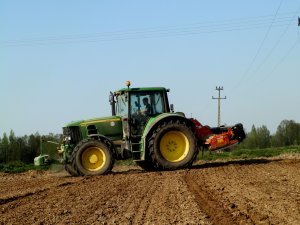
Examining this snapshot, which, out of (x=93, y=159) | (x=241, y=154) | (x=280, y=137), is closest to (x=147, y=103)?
(x=93, y=159)

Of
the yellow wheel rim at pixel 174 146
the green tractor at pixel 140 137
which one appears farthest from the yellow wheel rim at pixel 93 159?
the yellow wheel rim at pixel 174 146

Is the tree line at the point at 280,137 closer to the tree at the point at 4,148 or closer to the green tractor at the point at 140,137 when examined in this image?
the tree at the point at 4,148

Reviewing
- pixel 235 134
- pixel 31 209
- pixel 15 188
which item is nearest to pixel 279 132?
pixel 235 134

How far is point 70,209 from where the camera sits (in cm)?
855

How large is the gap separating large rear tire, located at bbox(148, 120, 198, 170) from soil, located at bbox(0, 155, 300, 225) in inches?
56.0

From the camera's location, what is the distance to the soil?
24.1ft

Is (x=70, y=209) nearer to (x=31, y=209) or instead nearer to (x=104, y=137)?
(x=31, y=209)

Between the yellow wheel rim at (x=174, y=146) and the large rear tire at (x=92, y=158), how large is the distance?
1.50 metres

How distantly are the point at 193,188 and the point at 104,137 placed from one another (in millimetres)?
5158

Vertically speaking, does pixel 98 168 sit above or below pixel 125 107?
below

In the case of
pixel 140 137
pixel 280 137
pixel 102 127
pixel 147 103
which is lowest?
pixel 280 137

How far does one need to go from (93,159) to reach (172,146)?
7.27 feet

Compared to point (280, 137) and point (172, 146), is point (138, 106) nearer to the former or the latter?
point (172, 146)

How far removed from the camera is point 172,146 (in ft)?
50.4
